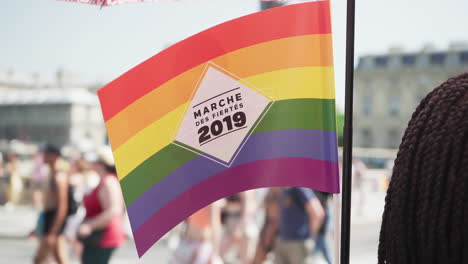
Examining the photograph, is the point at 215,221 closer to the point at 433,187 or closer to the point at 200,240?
the point at 200,240

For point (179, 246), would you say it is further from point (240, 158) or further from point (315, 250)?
point (240, 158)

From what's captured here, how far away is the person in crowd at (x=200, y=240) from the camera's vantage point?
2908 millimetres

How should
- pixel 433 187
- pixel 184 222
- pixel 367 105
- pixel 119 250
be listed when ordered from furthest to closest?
pixel 367 105
pixel 119 250
pixel 184 222
pixel 433 187

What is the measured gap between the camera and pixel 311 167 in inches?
45.6

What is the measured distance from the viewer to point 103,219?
307 centimetres

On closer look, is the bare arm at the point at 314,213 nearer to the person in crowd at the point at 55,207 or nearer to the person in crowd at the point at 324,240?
the person in crowd at the point at 324,240

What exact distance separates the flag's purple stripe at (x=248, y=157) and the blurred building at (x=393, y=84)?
172 feet

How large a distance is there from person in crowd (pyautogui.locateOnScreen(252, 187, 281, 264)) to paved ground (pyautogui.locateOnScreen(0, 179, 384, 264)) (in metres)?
0.51

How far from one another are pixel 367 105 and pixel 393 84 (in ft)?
11.3

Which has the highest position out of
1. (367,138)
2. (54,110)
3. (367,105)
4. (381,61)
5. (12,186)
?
(381,61)

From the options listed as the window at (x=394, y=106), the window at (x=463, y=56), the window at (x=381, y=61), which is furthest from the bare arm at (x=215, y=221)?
the window at (x=381, y=61)

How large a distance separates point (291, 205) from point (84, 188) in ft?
4.96

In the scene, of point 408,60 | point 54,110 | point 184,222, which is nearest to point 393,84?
point 408,60

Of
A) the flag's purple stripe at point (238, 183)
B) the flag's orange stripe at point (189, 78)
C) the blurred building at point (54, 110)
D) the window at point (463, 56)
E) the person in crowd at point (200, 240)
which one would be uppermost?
the window at point (463, 56)
